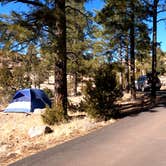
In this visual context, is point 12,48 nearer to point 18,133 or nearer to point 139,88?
point 18,133

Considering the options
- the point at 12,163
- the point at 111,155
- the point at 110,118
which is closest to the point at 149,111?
the point at 110,118

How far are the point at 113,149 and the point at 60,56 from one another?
6372 mm

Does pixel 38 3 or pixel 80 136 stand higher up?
pixel 38 3

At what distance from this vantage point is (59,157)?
8.05 meters

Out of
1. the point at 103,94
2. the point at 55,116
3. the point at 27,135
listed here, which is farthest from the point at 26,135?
the point at 103,94

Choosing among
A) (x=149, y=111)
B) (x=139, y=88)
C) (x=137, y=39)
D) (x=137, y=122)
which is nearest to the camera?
(x=137, y=122)

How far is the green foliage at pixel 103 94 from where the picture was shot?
45.1 ft

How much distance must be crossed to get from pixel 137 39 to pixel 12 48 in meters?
12.6

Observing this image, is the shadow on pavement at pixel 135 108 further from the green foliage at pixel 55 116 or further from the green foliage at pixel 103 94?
the green foliage at pixel 55 116

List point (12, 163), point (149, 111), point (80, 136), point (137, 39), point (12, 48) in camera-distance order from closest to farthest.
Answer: point (12, 163) → point (80, 136) → point (12, 48) → point (149, 111) → point (137, 39)

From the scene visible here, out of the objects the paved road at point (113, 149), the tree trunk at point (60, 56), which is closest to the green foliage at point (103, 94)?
the tree trunk at point (60, 56)

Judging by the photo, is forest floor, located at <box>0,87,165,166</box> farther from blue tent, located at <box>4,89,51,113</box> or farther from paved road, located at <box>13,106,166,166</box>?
blue tent, located at <box>4,89,51,113</box>

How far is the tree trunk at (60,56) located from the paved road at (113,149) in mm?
3669

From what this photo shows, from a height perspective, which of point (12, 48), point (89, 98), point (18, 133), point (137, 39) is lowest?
point (18, 133)
